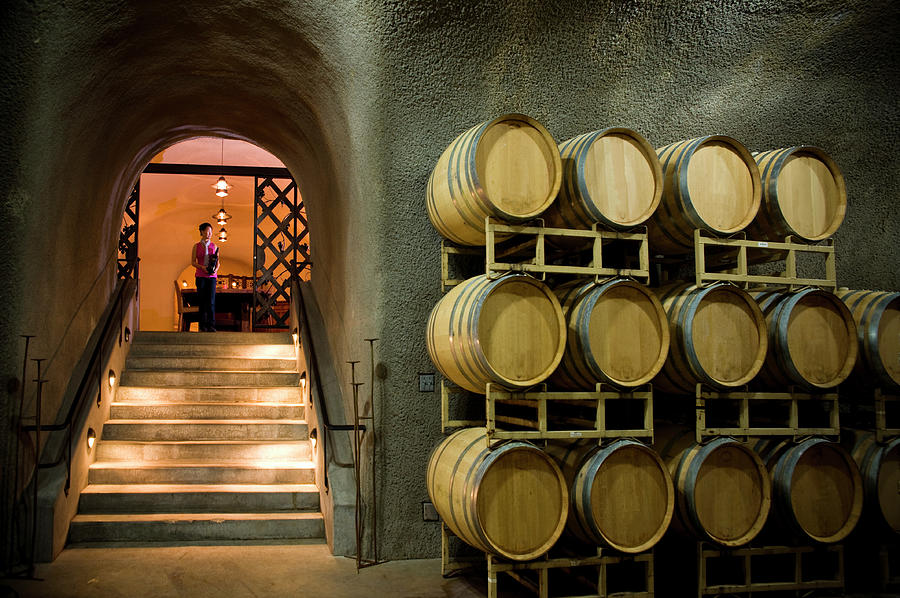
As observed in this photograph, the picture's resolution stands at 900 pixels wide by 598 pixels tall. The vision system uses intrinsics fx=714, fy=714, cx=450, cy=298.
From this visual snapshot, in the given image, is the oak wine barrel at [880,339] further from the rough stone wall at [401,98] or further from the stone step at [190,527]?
the stone step at [190,527]

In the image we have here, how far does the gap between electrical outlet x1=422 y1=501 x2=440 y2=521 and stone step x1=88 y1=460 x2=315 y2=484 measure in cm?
137

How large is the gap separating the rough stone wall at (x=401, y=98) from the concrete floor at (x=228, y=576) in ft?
1.31

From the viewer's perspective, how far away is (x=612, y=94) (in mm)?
5090

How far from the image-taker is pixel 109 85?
5043mm

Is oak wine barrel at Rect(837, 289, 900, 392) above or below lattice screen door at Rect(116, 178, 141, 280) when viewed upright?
below

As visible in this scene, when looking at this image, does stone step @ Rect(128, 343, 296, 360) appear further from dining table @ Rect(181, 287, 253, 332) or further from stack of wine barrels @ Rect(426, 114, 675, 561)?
dining table @ Rect(181, 287, 253, 332)

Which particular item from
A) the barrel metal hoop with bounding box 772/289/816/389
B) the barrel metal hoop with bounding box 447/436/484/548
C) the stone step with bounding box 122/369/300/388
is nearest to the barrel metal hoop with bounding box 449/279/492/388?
the barrel metal hoop with bounding box 447/436/484/548

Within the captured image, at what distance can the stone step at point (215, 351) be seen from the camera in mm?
7473

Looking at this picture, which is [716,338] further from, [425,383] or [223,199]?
[223,199]

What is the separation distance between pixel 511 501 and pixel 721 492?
118 cm

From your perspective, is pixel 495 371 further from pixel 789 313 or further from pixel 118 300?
pixel 118 300

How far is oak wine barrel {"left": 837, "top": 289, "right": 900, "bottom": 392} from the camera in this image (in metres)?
4.12

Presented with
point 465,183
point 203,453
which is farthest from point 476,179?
point 203,453

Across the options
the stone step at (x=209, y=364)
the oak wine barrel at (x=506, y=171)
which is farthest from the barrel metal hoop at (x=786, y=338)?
the stone step at (x=209, y=364)
